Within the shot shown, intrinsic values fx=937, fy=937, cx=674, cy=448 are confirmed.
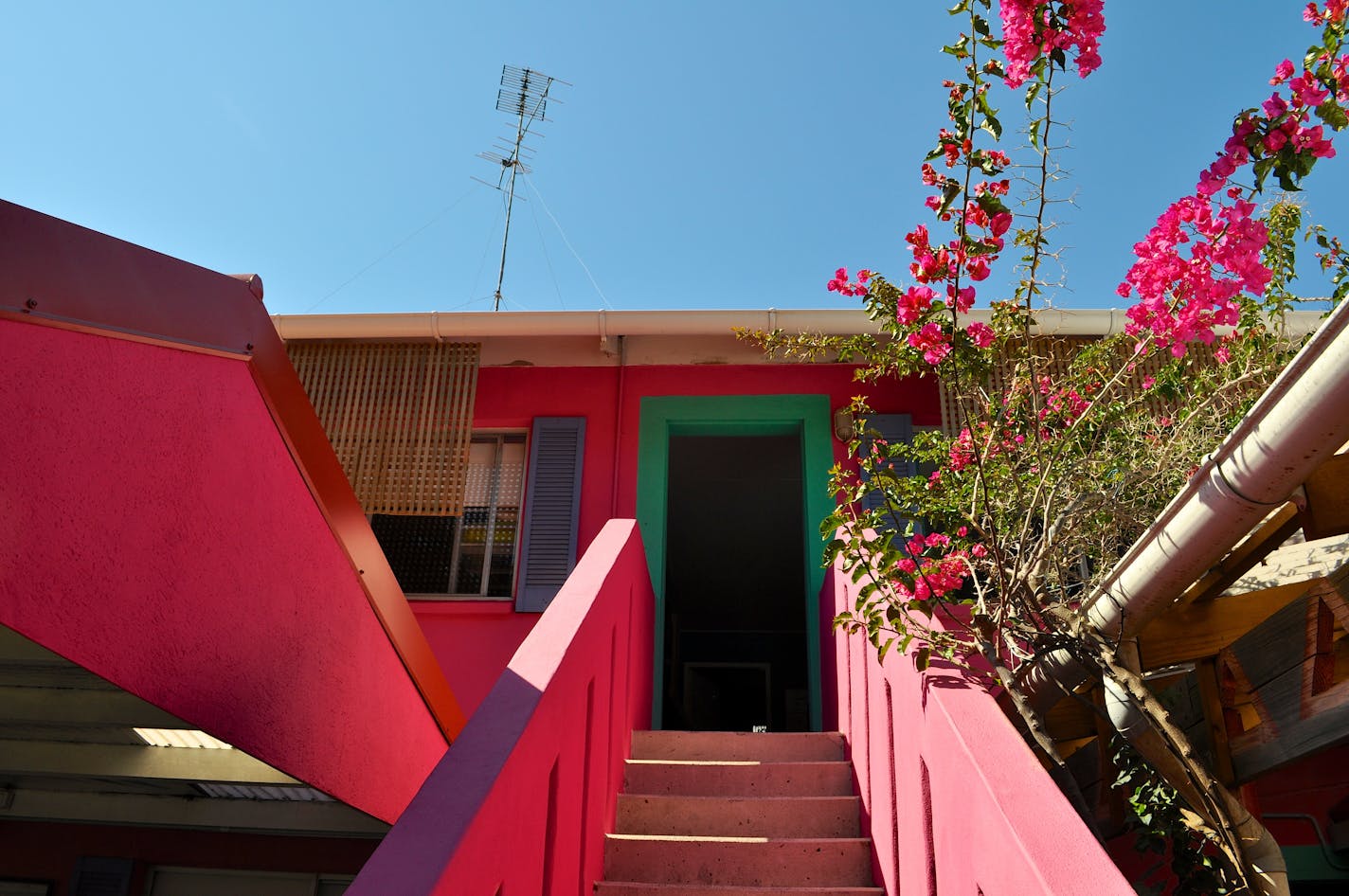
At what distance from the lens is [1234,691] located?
293 centimetres

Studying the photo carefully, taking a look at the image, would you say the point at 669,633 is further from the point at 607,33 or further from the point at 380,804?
the point at 380,804

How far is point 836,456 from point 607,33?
3.66 metres

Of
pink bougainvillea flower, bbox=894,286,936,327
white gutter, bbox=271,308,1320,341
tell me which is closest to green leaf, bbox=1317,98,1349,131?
pink bougainvillea flower, bbox=894,286,936,327

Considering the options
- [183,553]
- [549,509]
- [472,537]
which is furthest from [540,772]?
[472,537]

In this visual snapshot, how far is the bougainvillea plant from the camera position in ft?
7.55

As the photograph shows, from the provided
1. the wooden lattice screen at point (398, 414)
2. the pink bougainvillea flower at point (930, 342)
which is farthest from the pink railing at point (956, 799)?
the wooden lattice screen at point (398, 414)

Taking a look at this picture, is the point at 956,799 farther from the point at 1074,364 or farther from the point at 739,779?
the point at 1074,364

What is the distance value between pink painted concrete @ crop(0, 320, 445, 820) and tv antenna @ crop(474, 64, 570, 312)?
6.59 meters

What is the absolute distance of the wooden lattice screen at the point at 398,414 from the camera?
6.42 metres

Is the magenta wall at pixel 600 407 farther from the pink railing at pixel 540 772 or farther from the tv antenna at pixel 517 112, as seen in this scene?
the tv antenna at pixel 517 112

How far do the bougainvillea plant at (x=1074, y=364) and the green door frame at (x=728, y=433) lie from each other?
2.55 metres

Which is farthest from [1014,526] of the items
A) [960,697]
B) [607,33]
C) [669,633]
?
[669,633]

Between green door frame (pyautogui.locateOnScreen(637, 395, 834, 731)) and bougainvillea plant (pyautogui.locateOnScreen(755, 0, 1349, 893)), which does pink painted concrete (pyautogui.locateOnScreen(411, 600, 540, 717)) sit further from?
bougainvillea plant (pyautogui.locateOnScreen(755, 0, 1349, 893))

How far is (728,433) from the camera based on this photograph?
7102mm
